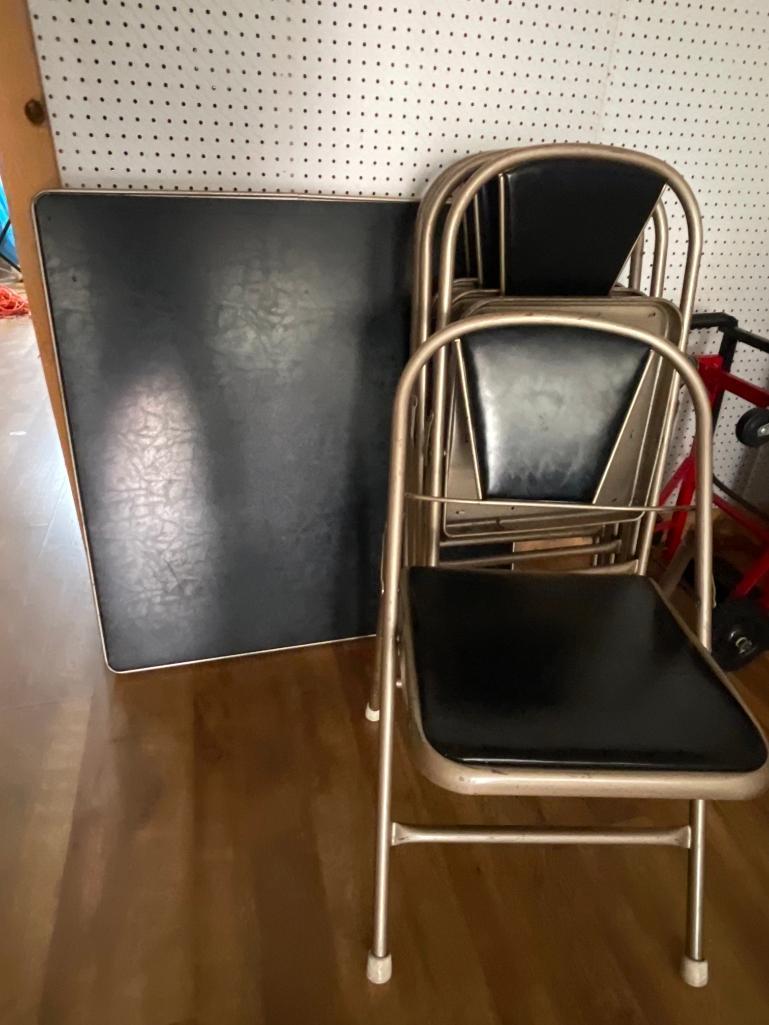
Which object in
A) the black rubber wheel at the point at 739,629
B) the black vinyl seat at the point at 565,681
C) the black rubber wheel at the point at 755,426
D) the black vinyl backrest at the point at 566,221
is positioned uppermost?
the black vinyl backrest at the point at 566,221

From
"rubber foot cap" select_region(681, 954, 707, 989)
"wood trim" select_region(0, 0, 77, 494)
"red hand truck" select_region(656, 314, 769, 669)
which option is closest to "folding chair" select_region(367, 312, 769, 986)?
"rubber foot cap" select_region(681, 954, 707, 989)

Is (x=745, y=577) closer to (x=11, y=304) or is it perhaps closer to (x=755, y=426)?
(x=755, y=426)

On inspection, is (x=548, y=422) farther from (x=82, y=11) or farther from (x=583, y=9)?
(x=82, y=11)

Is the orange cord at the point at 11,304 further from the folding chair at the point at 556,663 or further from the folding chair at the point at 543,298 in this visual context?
the folding chair at the point at 556,663

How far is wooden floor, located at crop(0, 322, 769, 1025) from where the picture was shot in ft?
3.18

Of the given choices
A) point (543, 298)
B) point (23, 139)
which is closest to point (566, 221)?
point (543, 298)

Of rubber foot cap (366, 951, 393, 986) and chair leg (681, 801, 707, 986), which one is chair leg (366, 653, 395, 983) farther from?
chair leg (681, 801, 707, 986)

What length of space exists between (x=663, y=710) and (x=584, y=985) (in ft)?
1.52

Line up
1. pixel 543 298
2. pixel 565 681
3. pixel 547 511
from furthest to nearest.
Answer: pixel 547 511
pixel 543 298
pixel 565 681

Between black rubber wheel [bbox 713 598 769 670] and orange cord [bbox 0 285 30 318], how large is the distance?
374 centimetres

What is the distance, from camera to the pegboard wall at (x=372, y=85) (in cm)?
105

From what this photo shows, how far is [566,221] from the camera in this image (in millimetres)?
1056

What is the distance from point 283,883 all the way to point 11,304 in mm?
3750

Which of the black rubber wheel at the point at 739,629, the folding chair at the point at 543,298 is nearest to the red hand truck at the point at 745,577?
the black rubber wheel at the point at 739,629
